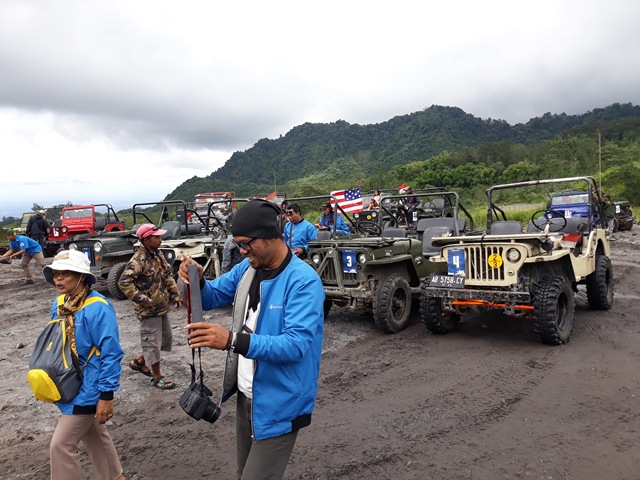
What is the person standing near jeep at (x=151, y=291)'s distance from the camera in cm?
455

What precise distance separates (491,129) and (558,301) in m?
82.0

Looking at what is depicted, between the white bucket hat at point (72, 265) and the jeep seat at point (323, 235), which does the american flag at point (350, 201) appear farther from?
the white bucket hat at point (72, 265)

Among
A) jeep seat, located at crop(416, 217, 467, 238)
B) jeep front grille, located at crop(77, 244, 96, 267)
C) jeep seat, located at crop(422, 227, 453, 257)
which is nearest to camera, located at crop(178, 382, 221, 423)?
jeep seat, located at crop(422, 227, 453, 257)

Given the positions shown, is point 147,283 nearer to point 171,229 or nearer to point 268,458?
point 268,458

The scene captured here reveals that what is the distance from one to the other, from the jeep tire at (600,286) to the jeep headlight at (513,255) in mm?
2145

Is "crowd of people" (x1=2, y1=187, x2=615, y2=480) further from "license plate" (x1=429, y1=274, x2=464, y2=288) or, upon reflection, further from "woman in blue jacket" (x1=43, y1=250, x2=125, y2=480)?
"license plate" (x1=429, y1=274, x2=464, y2=288)

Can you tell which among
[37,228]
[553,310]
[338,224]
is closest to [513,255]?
[553,310]

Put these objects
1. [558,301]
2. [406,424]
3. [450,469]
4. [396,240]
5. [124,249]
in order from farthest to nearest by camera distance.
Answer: [124,249], [396,240], [558,301], [406,424], [450,469]

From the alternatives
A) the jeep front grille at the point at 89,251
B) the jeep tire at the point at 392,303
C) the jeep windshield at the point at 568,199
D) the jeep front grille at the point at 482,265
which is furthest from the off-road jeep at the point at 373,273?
the jeep windshield at the point at 568,199

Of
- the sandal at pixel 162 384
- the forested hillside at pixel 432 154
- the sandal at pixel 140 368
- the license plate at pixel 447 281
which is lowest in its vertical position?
the sandal at pixel 162 384

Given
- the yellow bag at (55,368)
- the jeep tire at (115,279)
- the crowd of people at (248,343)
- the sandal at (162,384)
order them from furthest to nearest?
the jeep tire at (115,279) → the sandal at (162,384) → the yellow bag at (55,368) → the crowd of people at (248,343)

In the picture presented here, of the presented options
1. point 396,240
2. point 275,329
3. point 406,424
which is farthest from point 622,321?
point 275,329

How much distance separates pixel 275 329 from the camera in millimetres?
2035

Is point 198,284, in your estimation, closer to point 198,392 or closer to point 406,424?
point 198,392
